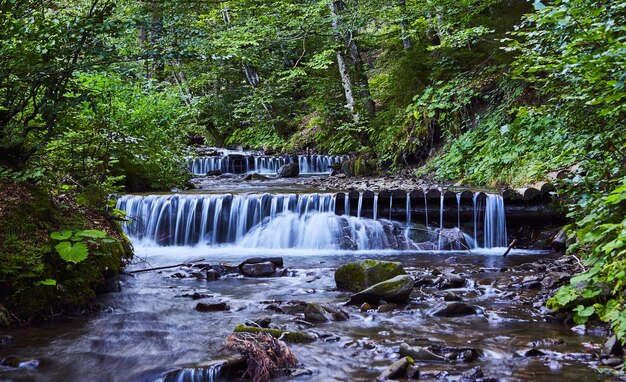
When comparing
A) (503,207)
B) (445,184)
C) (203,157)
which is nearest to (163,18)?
(503,207)

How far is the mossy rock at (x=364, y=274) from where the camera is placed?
269 inches

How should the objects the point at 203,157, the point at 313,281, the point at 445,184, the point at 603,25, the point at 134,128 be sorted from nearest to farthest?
the point at 603,25, the point at 313,281, the point at 134,128, the point at 445,184, the point at 203,157

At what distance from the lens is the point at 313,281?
7.67 metres

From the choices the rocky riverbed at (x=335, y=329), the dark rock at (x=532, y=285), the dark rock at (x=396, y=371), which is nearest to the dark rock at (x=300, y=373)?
the rocky riverbed at (x=335, y=329)

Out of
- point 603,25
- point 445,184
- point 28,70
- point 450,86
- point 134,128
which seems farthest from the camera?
point 450,86

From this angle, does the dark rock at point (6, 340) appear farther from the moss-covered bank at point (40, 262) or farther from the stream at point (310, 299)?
the moss-covered bank at point (40, 262)

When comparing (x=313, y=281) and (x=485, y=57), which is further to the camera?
(x=485, y=57)

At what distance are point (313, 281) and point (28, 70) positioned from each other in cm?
455

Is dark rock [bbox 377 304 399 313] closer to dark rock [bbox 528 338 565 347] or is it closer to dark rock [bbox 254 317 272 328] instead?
dark rock [bbox 254 317 272 328]

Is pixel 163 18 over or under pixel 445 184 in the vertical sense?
over

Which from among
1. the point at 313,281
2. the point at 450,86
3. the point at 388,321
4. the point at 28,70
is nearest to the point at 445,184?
the point at 450,86

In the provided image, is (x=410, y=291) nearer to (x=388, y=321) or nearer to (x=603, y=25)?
(x=388, y=321)

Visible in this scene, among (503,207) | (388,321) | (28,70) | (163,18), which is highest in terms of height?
(163,18)

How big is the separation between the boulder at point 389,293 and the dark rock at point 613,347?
7.75 feet
